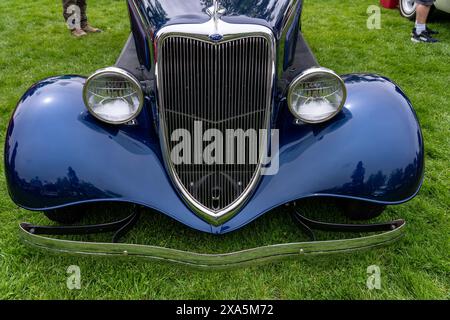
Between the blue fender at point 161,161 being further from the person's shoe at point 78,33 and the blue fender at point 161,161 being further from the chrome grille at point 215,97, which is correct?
the person's shoe at point 78,33

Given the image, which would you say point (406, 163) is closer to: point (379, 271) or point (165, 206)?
point (379, 271)

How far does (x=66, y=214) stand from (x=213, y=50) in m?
1.53

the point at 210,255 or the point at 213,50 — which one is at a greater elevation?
the point at 213,50

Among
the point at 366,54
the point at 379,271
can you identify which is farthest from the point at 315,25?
the point at 379,271

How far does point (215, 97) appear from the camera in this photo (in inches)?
99.6

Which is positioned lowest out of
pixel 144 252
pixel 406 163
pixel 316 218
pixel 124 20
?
pixel 124 20

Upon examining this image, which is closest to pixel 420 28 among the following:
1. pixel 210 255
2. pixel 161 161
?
pixel 161 161

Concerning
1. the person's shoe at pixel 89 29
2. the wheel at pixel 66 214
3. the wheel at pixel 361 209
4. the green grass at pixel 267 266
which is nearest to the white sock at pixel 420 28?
the green grass at pixel 267 266

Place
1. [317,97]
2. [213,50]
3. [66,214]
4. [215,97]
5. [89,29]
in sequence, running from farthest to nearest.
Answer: [89,29] < [66,214] < [317,97] < [215,97] < [213,50]

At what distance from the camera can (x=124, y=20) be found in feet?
25.2

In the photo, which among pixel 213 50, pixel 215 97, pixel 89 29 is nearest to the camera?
pixel 213 50

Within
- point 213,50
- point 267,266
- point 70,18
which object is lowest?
point 70,18

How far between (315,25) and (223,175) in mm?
5593

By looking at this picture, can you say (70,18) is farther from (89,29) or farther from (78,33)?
(89,29)
